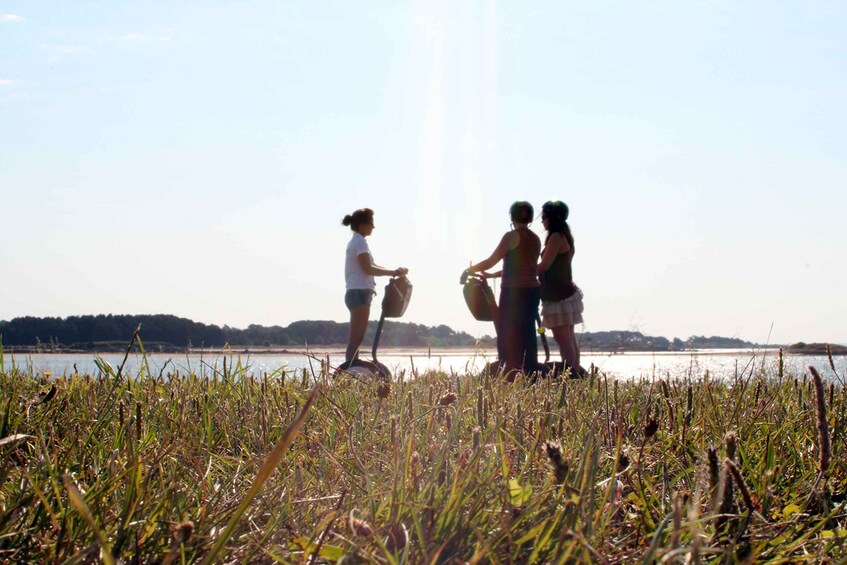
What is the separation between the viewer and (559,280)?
26.9 feet

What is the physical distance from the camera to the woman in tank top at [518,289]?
26.5 ft

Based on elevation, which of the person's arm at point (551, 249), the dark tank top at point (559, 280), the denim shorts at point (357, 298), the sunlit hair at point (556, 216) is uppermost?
the sunlit hair at point (556, 216)

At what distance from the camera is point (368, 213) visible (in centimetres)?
941

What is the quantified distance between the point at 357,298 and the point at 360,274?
11.7 inches

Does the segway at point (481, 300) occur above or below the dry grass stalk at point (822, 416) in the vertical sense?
above

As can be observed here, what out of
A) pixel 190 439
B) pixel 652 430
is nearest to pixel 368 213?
pixel 190 439

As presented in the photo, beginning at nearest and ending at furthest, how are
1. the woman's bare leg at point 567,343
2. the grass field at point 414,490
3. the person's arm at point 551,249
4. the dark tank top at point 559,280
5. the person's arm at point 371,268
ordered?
1. the grass field at point 414,490
2. the person's arm at point 551,249
3. the dark tank top at point 559,280
4. the woman's bare leg at point 567,343
5. the person's arm at point 371,268

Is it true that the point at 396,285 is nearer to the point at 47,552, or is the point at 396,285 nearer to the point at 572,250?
the point at 572,250

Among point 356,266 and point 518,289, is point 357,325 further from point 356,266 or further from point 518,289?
point 518,289

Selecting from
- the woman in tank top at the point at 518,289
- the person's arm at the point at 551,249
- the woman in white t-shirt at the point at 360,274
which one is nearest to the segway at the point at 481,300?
the woman in tank top at the point at 518,289

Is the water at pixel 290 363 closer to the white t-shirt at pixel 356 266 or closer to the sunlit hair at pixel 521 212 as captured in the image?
the sunlit hair at pixel 521 212

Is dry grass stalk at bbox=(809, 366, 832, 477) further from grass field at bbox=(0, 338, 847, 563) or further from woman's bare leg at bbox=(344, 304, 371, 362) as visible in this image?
woman's bare leg at bbox=(344, 304, 371, 362)

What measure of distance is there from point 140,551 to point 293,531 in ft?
1.12

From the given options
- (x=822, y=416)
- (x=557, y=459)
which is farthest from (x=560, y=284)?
(x=557, y=459)
